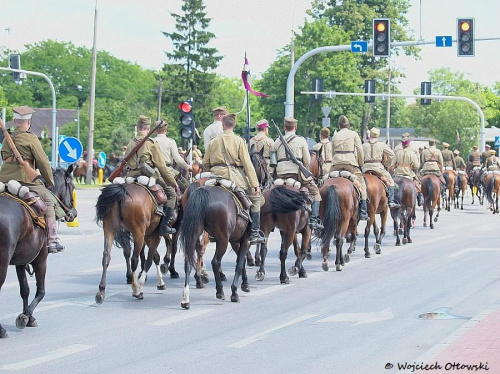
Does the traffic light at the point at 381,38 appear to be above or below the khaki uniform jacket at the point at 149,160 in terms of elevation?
above

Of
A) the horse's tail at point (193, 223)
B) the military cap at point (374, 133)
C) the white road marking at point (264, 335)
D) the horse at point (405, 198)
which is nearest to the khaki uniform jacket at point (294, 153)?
the horse's tail at point (193, 223)

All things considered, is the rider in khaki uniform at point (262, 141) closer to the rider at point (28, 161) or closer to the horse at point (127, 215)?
the horse at point (127, 215)

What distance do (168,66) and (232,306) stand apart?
270 feet

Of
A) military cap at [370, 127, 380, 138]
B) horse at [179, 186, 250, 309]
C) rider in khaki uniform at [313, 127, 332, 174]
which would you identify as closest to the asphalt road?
horse at [179, 186, 250, 309]

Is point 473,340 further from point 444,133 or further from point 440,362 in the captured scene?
point 444,133

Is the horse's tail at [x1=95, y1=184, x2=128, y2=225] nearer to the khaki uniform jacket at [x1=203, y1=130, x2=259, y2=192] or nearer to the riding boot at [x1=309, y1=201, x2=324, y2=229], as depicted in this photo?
the khaki uniform jacket at [x1=203, y1=130, x2=259, y2=192]

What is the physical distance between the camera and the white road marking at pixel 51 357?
890cm

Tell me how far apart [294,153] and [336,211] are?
155cm

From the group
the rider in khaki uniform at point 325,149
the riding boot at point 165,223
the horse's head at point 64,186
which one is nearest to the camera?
the horse's head at point 64,186

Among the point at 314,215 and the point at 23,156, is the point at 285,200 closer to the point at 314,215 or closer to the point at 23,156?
the point at 314,215

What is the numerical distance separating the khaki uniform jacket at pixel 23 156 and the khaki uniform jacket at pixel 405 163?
14.2 metres

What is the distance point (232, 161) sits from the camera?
44.3ft

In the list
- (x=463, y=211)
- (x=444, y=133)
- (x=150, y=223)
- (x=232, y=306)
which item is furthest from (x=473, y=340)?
(x=444, y=133)

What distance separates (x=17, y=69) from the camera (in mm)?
43094
